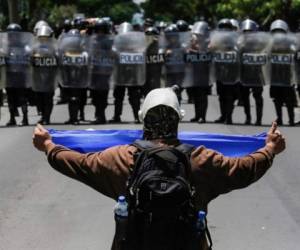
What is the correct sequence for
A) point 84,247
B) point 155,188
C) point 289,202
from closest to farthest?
point 155,188
point 84,247
point 289,202

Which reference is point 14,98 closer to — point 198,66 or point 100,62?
point 100,62

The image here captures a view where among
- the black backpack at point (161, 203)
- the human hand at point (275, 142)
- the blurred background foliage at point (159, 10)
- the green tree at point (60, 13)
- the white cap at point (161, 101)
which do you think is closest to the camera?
the black backpack at point (161, 203)

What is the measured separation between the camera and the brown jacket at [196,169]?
12.4 feet

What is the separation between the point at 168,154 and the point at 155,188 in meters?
0.17

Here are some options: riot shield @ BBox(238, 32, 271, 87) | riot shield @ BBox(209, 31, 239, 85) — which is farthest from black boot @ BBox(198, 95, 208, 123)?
riot shield @ BBox(238, 32, 271, 87)

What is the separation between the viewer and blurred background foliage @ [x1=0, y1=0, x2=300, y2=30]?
111 ft

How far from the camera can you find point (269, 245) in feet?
22.5

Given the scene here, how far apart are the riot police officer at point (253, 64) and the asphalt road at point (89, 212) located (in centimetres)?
435

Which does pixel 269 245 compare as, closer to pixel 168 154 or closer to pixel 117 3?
pixel 168 154

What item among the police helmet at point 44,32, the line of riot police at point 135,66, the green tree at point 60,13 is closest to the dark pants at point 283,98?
the line of riot police at point 135,66

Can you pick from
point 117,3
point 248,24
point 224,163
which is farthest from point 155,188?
point 117,3

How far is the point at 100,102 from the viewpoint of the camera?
16203mm

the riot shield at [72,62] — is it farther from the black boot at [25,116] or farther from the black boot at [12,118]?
the black boot at [12,118]

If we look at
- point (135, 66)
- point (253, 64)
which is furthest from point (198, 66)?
point (135, 66)
